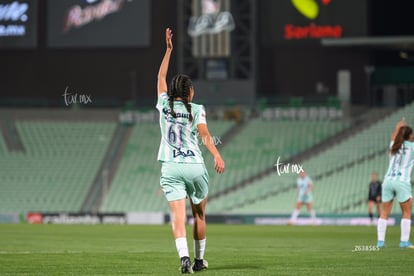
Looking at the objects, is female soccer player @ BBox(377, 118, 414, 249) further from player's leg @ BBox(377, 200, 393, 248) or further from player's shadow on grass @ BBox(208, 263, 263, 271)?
player's shadow on grass @ BBox(208, 263, 263, 271)

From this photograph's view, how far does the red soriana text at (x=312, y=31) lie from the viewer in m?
51.2

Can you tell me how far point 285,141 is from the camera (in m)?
51.5

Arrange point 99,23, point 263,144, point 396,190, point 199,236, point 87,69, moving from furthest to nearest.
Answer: point 87,69, point 99,23, point 263,144, point 396,190, point 199,236

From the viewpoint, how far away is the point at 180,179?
1472 centimetres

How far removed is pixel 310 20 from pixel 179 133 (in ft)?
124

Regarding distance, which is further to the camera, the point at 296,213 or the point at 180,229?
the point at 296,213

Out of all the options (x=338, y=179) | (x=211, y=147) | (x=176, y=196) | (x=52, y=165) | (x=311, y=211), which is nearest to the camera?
(x=211, y=147)

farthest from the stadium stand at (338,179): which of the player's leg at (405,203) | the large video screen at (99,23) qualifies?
the player's leg at (405,203)

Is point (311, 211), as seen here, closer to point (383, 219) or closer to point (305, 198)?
point (305, 198)

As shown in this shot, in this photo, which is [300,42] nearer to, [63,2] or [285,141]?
[285,141]

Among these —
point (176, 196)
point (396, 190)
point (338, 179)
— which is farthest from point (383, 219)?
point (338, 179)

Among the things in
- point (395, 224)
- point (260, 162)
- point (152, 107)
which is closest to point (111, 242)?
point (395, 224)

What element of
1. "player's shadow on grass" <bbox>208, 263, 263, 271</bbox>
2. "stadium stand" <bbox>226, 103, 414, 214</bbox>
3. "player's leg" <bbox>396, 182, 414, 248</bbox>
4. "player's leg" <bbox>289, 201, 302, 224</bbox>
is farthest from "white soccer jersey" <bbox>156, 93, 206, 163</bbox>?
"stadium stand" <bbox>226, 103, 414, 214</bbox>

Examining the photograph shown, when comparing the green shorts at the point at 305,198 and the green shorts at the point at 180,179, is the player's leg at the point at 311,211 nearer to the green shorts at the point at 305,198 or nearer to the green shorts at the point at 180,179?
the green shorts at the point at 305,198
